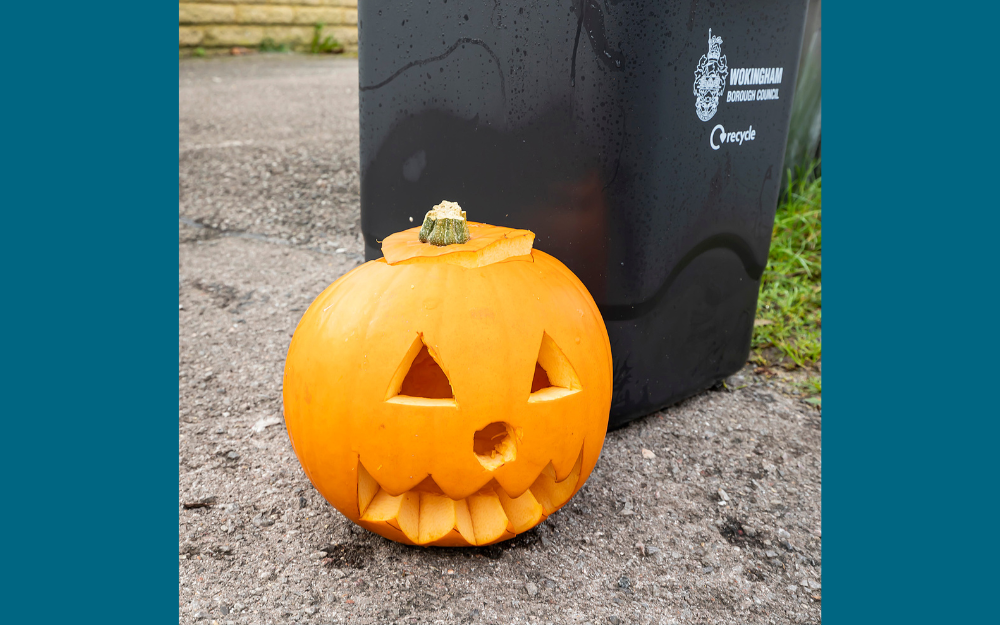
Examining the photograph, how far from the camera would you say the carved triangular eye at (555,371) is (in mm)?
1477

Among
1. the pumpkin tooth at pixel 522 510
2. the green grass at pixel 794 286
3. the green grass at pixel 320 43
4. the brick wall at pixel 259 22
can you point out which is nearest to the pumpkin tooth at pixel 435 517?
the pumpkin tooth at pixel 522 510

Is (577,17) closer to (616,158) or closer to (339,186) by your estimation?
(616,158)

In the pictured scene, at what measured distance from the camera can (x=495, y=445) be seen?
4.99ft

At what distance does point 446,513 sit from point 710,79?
121cm

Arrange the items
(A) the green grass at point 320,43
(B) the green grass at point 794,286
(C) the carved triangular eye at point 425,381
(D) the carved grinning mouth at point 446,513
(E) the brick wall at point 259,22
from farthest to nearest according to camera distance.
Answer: (A) the green grass at point 320,43, (E) the brick wall at point 259,22, (B) the green grass at point 794,286, (C) the carved triangular eye at point 425,381, (D) the carved grinning mouth at point 446,513

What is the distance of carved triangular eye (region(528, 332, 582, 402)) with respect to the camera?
4.85ft

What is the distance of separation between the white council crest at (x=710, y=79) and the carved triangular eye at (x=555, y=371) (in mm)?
763

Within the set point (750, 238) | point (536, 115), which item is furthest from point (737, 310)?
point (536, 115)

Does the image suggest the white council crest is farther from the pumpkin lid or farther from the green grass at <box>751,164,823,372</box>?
the green grass at <box>751,164,823,372</box>

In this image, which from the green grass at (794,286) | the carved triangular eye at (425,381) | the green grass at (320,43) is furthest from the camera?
the green grass at (320,43)

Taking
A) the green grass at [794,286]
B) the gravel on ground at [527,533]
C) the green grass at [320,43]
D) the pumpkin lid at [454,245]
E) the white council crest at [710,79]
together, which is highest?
the green grass at [320,43]

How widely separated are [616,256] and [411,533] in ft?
2.69

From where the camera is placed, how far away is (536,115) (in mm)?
1783

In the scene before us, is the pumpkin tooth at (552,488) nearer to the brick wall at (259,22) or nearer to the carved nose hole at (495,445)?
the carved nose hole at (495,445)
